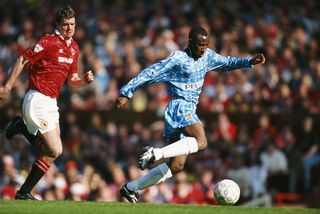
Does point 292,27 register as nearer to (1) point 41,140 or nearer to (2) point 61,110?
(2) point 61,110

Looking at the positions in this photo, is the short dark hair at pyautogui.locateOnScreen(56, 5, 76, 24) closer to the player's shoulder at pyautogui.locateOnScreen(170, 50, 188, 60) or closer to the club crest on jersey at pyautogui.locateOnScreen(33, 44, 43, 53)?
the club crest on jersey at pyautogui.locateOnScreen(33, 44, 43, 53)

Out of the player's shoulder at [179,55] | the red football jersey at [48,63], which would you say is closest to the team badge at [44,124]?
the red football jersey at [48,63]

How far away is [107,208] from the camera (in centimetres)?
1207

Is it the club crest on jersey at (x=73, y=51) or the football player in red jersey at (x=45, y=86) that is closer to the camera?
the football player in red jersey at (x=45, y=86)

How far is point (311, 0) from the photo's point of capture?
24.1m

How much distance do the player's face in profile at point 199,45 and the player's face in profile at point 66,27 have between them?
5.26 feet

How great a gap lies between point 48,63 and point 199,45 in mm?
1994

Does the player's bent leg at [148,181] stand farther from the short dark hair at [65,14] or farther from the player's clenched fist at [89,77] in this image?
the short dark hair at [65,14]

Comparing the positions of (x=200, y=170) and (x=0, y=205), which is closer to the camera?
(x=0, y=205)

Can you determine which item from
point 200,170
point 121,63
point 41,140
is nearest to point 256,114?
point 200,170

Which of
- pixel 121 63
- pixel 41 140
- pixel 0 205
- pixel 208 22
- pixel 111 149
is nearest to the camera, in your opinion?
pixel 0 205

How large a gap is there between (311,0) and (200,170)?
699 centimetres

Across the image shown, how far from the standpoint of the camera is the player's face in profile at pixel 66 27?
12867 millimetres

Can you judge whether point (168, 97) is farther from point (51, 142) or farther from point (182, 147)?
point (51, 142)
